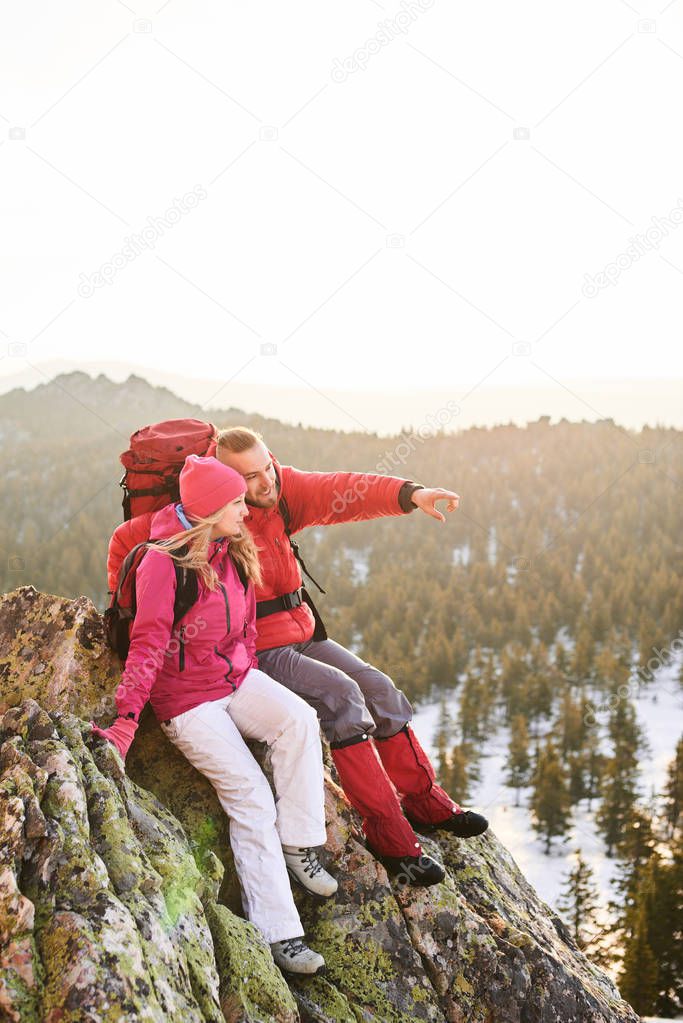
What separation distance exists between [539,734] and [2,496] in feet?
465

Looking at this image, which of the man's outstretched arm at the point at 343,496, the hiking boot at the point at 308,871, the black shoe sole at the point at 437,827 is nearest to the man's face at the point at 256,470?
the man's outstretched arm at the point at 343,496

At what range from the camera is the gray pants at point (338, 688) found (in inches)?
213

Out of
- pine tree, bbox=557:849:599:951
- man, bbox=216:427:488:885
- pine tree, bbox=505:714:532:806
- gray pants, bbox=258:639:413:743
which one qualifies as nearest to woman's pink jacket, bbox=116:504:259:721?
gray pants, bbox=258:639:413:743

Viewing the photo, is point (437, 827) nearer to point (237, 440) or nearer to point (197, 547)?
point (197, 547)

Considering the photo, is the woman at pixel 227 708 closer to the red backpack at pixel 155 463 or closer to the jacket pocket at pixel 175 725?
the jacket pocket at pixel 175 725

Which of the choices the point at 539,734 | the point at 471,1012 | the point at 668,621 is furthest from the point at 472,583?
the point at 471,1012

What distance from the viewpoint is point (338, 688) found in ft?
17.9

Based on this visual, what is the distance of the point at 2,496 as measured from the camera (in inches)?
7254

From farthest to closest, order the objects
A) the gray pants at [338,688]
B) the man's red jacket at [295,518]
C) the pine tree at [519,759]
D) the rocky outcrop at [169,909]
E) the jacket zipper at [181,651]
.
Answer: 1. the pine tree at [519,759]
2. the man's red jacket at [295,518]
3. the gray pants at [338,688]
4. the jacket zipper at [181,651]
5. the rocky outcrop at [169,909]

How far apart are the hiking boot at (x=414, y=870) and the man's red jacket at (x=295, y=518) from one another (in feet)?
A: 5.44

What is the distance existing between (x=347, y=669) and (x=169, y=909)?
7.44 feet

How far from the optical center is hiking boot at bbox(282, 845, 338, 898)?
504 centimetres

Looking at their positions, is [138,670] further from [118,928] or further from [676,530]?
[676,530]

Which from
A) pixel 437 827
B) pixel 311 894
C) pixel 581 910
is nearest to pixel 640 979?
pixel 581 910
